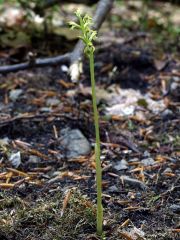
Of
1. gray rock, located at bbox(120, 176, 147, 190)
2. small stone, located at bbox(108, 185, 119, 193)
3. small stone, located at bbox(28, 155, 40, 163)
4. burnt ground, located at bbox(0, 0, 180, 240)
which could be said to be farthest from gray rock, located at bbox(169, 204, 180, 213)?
small stone, located at bbox(28, 155, 40, 163)

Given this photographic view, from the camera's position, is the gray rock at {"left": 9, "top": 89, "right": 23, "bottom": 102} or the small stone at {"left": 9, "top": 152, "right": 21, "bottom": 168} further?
the gray rock at {"left": 9, "top": 89, "right": 23, "bottom": 102}

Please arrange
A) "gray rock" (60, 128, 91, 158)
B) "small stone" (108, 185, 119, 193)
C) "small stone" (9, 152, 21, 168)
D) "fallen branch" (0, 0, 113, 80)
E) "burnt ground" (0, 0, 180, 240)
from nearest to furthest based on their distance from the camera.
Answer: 1. "burnt ground" (0, 0, 180, 240)
2. "small stone" (108, 185, 119, 193)
3. "small stone" (9, 152, 21, 168)
4. "gray rock" (60, 128, 91, 158)
5. "fallen branch" (0, 0, 113, 80)

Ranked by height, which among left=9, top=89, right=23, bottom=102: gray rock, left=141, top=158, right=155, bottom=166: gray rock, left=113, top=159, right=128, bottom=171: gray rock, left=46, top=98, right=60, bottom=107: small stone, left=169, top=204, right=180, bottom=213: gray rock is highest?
left=9, top=89, right=23, bottom=102: gray rock

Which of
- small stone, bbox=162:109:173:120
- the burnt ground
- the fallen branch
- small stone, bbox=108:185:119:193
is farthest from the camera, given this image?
the fallen branch

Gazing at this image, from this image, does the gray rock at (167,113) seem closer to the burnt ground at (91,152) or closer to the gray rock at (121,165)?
the burnt ground at (91,152)

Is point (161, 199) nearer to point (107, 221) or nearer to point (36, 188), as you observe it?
point (107, 221)

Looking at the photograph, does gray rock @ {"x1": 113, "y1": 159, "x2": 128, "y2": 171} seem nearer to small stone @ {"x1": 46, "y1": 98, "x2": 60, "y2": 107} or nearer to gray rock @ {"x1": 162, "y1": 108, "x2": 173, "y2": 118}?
gray rock @ {"x1": 162, "y1": 108, "x2": 173, "y2": 118}

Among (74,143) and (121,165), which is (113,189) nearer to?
(121,165)
